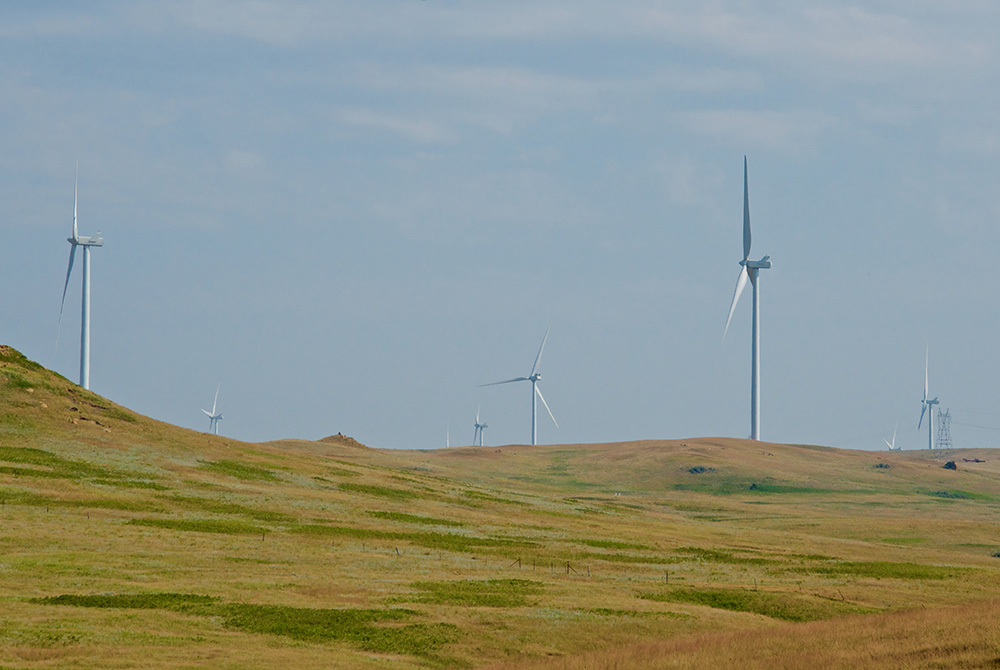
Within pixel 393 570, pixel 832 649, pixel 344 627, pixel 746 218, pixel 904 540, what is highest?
pixel 746 218

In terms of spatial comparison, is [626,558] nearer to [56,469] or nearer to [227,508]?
[227,508]

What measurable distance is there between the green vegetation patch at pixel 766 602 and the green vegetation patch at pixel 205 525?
103 feet

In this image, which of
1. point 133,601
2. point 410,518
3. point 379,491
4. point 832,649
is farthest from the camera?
point 379,491

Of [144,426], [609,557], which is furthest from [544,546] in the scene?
[144,426]

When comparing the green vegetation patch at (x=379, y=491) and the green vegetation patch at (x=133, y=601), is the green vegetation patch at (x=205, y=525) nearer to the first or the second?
the green vegetation patch at (x=133, y=601)

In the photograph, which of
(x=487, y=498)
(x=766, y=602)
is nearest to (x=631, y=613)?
(x=766, y=602)

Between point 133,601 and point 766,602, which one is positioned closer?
point 133,601

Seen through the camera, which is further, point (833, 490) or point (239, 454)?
point (833, 490)

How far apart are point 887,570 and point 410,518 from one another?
41.0 meters

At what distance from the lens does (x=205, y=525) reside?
75.6 metres

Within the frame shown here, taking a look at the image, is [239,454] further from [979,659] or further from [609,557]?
[979,659]

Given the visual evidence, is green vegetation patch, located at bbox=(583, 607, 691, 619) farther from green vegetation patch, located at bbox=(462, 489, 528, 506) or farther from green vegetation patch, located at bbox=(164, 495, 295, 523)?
green vegetation patch, located at bbox=(462, 489, 528, 506)

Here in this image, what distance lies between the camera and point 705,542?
9812cm

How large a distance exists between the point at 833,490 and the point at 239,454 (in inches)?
4615
